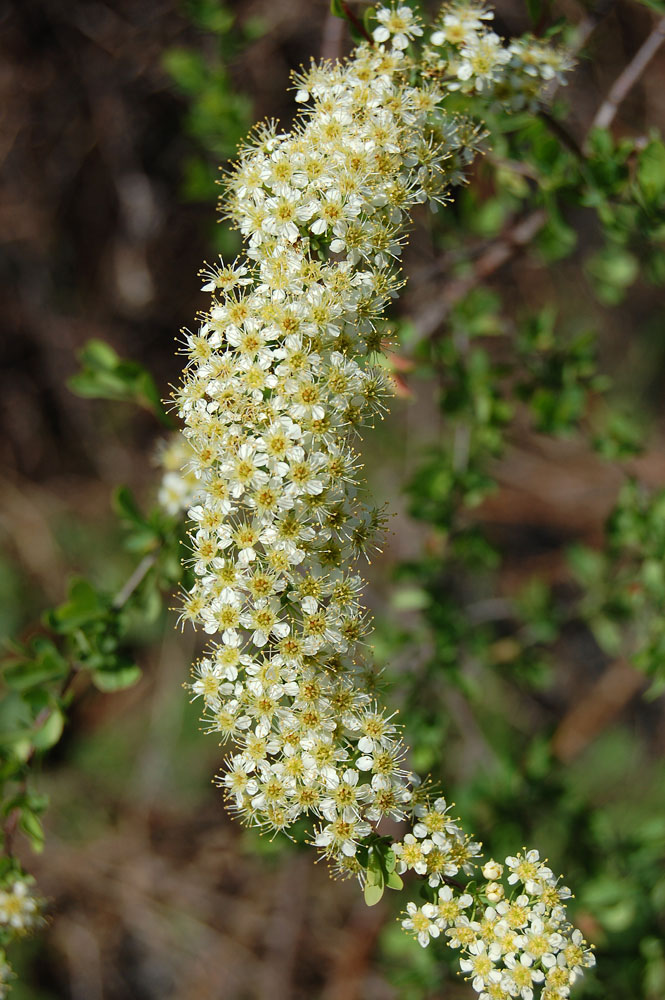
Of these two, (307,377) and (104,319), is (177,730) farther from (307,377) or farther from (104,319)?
(307,377)

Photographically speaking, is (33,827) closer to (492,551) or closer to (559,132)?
(492,551)

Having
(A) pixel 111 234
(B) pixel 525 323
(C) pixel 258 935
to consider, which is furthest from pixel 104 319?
(C) pixel 258 935

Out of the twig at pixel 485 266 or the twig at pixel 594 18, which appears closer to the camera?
the twig at pixel 594 18

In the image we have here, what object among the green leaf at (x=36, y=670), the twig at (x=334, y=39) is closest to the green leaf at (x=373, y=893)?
the green leaf at (x=36, y=670)

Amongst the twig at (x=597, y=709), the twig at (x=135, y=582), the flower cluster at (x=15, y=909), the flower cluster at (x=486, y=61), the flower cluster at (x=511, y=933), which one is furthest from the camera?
the twig at (x=597, y=709)

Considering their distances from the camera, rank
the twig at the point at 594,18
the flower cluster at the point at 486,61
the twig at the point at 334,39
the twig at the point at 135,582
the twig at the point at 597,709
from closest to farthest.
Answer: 1. the flower cluster at the point at 486,61
2. the twig at the point at 135,582
3. the twig at the point at 594,18
4. the twig at the point at 334,39
5. the twig at the point at 597,709

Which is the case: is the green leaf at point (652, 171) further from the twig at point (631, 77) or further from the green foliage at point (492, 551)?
the twig at point (631, 77)

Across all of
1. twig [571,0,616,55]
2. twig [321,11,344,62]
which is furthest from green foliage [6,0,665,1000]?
twig [321,11,344,62]
